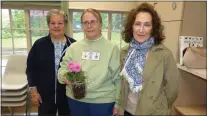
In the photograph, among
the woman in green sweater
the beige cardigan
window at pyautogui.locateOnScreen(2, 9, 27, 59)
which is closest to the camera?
the beige cardigan

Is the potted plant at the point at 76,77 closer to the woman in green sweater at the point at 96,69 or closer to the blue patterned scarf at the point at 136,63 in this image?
the woman in green sweater at the point at 96,69

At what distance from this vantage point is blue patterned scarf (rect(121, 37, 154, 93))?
116cm

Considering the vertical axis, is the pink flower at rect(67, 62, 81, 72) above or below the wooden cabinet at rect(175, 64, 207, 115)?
above

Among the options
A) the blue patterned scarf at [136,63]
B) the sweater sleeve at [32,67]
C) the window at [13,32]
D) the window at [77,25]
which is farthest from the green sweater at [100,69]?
the window at [13,32]

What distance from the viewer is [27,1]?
100 inches

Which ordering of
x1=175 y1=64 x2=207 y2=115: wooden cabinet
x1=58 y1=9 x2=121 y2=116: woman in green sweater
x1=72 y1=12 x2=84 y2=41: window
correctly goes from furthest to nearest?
x1=72 y1=12 x2=84 y2=41: window
x1=175 y1=64 x2=207 y2=115: wooden cabinet
x1=58 y1=9 x2=121 y2=116: woman in green sweater

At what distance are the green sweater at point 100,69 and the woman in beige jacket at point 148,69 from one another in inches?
5.0

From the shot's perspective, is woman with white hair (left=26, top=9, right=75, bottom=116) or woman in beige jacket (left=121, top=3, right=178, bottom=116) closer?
woman in beige jacket (left=121, top=3, right=178, bottom=116)

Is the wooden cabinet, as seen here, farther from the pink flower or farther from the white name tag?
the pink flower

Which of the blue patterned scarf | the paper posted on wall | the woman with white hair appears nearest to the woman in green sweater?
the blue patterned scarf

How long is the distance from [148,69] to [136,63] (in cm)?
9

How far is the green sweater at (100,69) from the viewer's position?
131 cm

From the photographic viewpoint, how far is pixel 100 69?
131 centimetres

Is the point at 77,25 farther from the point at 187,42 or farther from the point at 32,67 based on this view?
the point at 187,42
